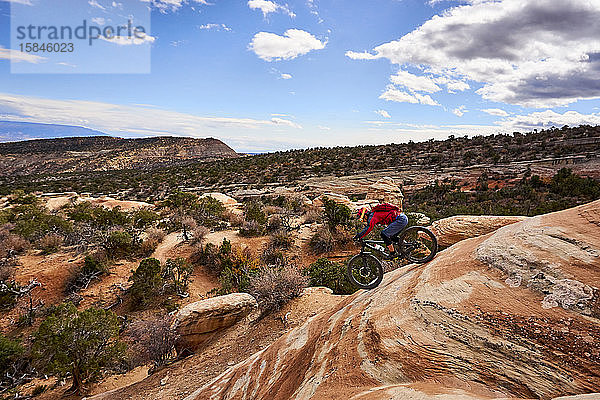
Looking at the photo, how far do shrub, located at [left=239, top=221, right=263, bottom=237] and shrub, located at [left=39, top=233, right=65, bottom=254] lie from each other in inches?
411

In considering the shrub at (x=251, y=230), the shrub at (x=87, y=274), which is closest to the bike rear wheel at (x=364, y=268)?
the shrub at (x=251, y=230)

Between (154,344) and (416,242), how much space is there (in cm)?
776

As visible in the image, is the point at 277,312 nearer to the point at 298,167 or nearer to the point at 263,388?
the point at 263,388

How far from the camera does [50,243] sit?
17.5 meters

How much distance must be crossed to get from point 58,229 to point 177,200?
7.49m

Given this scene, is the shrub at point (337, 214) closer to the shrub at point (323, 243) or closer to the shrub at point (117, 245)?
the shrub at point (323, 243)

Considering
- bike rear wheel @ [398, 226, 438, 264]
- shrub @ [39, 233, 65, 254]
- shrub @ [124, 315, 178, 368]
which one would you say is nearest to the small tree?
shrub @ [124, 315, 178, 368]

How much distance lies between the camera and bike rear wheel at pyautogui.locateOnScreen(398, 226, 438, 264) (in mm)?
5466

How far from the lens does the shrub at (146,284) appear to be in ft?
41.6

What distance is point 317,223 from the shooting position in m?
20.3

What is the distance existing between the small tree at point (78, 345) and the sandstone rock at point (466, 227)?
9.35m

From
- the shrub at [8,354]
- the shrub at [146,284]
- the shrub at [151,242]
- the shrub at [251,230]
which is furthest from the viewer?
the shrub at [251,230]

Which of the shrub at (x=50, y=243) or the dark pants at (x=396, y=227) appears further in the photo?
the shrub at (x=50, y=243)

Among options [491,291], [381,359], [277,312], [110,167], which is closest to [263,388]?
[381,359]
